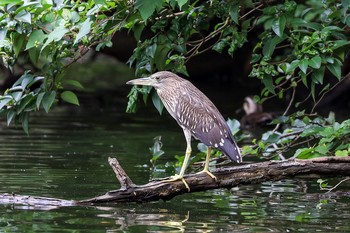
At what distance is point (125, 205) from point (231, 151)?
1.03m

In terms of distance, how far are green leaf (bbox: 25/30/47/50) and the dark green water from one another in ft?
4.50

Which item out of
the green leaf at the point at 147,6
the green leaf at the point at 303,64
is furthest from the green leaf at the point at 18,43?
the green leaf at the point at 303,64

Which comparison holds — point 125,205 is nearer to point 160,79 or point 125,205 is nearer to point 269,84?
point 160,79

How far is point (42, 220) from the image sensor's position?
665 centimetres

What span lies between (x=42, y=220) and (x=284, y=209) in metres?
2.08

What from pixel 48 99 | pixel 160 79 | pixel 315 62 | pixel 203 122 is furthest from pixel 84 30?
pixel 315 62

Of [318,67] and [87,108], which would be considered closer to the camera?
[318,67]

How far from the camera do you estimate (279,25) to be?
24.5 feet

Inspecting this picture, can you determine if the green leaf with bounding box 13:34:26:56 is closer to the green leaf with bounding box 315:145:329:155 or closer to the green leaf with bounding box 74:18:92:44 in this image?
the green leaf with bounding box 74:18:92:44

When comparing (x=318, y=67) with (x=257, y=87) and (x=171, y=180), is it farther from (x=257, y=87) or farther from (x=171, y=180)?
(x=257, y=87)

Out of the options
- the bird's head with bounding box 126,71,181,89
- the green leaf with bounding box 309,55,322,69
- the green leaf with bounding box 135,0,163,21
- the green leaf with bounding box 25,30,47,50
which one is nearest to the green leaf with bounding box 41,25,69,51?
the green leaf with bounding box 25,30,47,50

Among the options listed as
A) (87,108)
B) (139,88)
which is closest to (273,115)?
(87,108)

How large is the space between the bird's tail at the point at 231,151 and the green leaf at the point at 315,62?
0.99m

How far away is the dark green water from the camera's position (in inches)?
258
